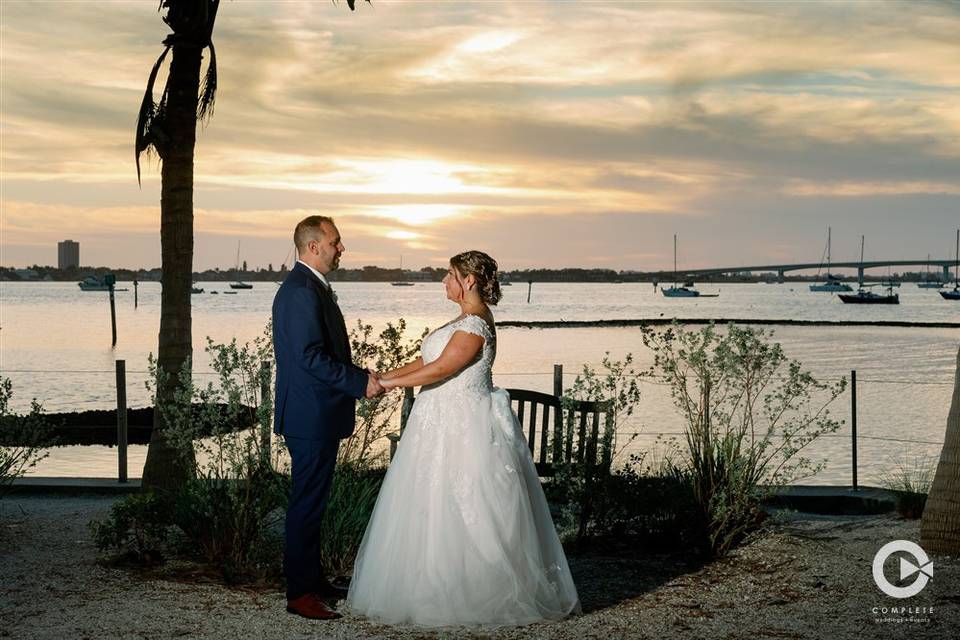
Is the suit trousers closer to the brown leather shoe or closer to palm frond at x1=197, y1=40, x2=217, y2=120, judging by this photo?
the brown leather shoe

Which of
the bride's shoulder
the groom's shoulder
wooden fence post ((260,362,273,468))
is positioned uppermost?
the groom's shoulder

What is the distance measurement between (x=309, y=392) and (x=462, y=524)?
120cm

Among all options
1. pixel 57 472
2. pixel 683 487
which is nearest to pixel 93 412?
pixel 57 472

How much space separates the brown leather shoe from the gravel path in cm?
8

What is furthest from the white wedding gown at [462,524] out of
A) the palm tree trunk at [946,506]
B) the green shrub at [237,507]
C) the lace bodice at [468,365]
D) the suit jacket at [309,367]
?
the palm tree trunk at [946,506]

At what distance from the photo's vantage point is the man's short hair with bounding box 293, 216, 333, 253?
6.29 m

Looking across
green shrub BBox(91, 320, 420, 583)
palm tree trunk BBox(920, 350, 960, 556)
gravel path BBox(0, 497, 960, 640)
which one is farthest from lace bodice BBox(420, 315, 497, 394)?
palm tree trunk BBox(920, 350, 960, 556)

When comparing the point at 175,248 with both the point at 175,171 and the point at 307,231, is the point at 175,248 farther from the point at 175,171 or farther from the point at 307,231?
the point at 307,231

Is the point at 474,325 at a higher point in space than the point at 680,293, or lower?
higher

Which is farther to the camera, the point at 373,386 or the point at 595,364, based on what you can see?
the point at 595,364

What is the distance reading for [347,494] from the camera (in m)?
7.84

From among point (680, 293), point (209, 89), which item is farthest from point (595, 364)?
point (680, 293)

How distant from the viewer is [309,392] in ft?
20.4

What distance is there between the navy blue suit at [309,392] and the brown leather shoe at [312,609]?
0.60 ft
